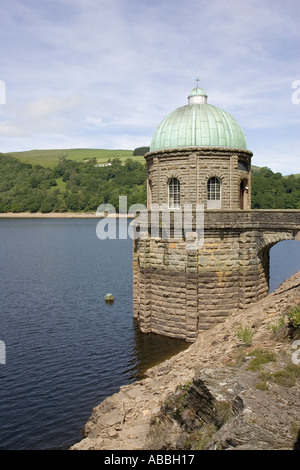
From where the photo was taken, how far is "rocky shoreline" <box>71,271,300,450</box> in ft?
31.7

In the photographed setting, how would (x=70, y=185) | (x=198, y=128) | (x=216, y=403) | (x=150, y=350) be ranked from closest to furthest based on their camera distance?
(x=216, y=403)
(x=150, y=350)
(x=198, y=128)
(x=70, y=185)

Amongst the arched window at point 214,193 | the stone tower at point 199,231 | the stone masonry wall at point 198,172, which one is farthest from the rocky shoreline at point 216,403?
the stone masonry wall at point 198,172

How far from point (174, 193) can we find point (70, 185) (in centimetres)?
12642

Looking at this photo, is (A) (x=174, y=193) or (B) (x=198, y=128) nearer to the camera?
(B) (x=198, y=128)

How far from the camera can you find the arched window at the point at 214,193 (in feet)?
82.2

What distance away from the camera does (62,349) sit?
2389cm

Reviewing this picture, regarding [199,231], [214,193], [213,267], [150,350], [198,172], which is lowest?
[150,350]

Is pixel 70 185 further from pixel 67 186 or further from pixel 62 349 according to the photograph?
pixel 62 349

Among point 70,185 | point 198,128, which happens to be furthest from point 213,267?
point 70,185

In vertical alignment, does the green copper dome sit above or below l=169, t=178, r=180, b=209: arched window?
above

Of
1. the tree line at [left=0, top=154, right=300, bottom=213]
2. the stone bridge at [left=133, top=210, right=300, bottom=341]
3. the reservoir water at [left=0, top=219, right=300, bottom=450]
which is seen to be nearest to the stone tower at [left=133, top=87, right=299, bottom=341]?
the stone bridge at [left=133, top=210, right=300, bottom=341]

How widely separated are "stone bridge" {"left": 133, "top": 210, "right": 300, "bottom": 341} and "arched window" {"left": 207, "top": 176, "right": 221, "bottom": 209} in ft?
7.24

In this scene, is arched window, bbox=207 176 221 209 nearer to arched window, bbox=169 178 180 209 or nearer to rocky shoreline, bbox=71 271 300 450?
arched window, bbox=169 178 180 209

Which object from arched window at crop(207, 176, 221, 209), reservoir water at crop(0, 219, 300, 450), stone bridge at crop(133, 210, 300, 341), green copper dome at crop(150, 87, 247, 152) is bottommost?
reservoir water at crop(0, 219, 300, 450)
